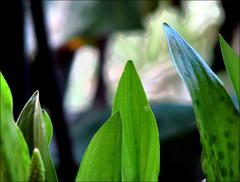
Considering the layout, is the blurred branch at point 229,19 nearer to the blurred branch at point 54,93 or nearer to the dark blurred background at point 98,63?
the dark blurred background at point 98,63

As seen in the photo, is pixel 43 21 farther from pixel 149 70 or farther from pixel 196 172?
pixel 149 70

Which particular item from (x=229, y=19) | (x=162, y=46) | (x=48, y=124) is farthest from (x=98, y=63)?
(x=48, y=124)

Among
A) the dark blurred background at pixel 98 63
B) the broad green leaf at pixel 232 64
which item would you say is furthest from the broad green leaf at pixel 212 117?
the dark blurred background at pixel 98 63

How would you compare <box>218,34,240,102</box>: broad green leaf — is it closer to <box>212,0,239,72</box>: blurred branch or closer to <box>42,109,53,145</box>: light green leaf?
<box>42,109,53,145</box>: light green leaf

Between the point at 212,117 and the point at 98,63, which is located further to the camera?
the point at 98,63

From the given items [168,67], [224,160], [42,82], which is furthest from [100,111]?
[224,160]

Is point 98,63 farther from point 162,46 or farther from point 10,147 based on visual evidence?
point 10,147

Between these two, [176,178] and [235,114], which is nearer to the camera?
[235,114]
